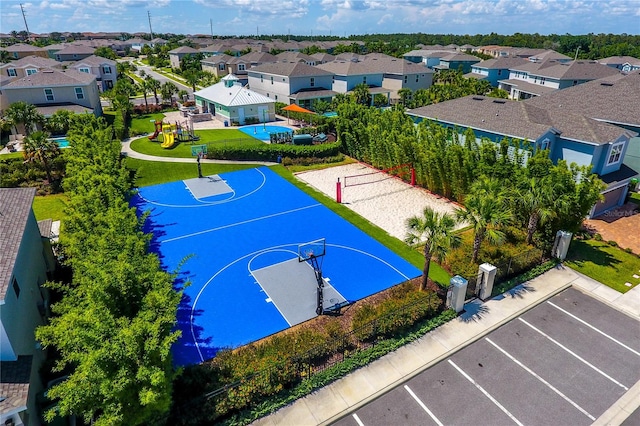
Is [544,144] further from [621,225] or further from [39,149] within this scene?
[39,149]

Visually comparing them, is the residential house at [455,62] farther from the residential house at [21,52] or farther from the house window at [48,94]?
the residential house at [21,52]

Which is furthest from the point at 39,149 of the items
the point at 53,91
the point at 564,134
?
the point at 564,134

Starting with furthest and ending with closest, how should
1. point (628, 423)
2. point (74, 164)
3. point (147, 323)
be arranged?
1. point (74, 164)
2. point (628, 423)
3. point (147, 323)

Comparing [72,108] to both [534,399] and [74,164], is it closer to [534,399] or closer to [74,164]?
[74,164]

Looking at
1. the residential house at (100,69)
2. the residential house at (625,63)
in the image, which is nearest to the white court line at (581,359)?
the residential house at (100,69)

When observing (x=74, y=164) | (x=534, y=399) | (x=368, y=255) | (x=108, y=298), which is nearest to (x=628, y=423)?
(x=534, y=399)

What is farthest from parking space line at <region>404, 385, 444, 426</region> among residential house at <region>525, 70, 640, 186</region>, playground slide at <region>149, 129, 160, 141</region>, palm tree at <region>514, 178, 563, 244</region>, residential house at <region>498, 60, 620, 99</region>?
residential house at <region>498, 60, 620, 99</region>
